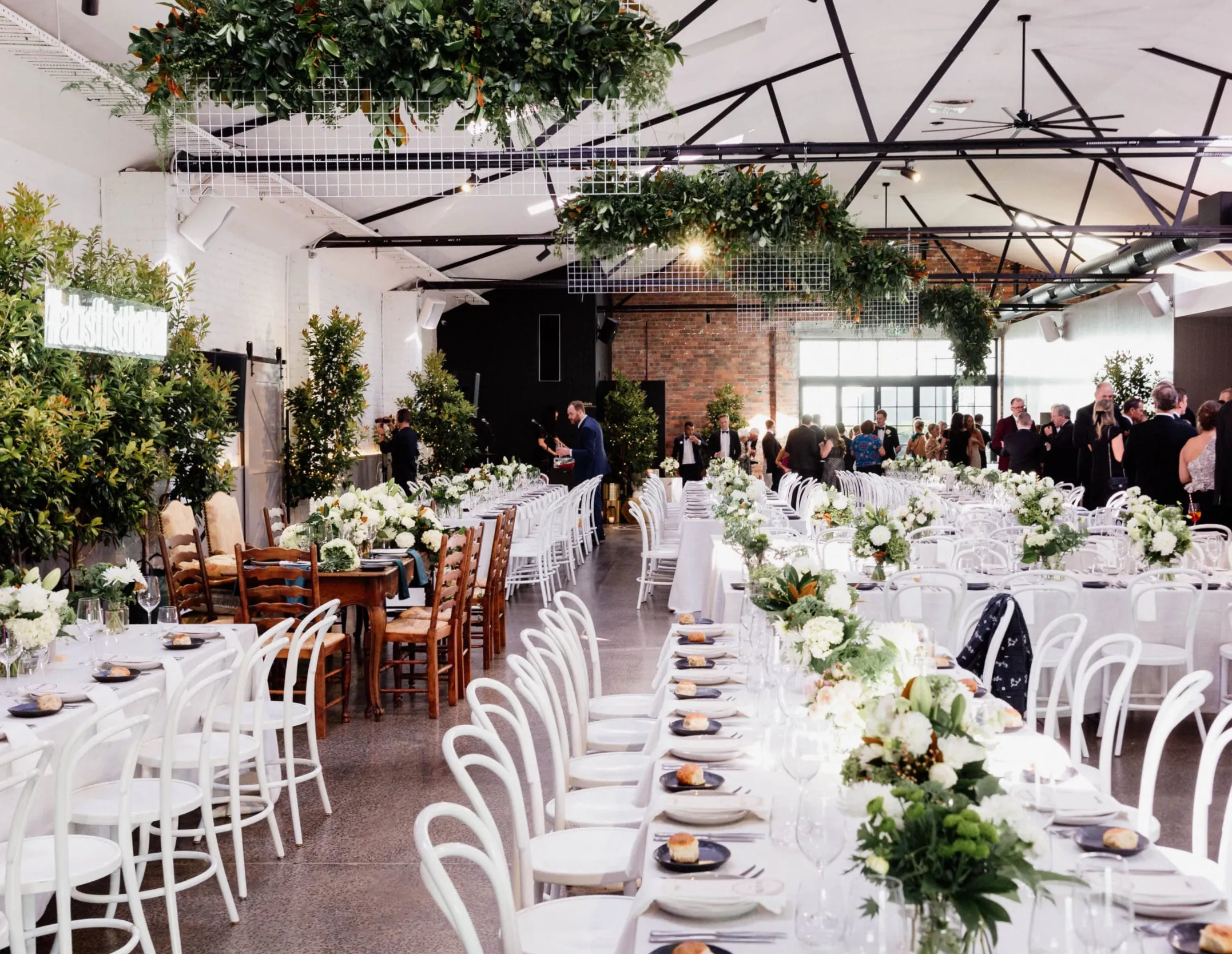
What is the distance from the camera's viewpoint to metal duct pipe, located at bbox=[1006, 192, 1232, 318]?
11.9 meters

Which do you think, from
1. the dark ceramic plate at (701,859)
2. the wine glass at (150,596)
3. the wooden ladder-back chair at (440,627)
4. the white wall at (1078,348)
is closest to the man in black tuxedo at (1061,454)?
the white wall at (1078,348)

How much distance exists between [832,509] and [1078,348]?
13.5 meters

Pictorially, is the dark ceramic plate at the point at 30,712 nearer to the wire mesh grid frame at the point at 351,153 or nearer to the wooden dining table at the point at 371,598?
the wooden dining table at the point at 371,598

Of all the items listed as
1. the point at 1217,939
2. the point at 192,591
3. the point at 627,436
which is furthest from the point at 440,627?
the point at 627,436

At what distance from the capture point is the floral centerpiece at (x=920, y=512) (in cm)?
771

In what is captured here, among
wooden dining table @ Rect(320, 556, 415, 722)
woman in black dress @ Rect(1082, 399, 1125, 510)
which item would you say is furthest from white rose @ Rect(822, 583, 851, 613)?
woman in black dress @ Rect(1082, 399, 1125, 510)

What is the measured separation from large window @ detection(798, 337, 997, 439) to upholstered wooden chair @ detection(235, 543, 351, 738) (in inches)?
704

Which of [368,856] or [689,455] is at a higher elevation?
[689,455]

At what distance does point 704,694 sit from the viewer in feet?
12.9

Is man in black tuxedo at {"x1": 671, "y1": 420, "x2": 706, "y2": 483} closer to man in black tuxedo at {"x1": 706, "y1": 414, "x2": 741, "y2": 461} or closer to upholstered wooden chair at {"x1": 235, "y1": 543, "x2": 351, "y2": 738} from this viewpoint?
man in black tuxedo at {"x1": 706, "y1": 414, "x2": 741, "y2": 461}

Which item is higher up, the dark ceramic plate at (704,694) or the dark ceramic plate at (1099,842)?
the dark ceramic plate at (704,694)

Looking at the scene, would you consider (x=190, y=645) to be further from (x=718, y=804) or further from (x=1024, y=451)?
(x=1024, y=451)

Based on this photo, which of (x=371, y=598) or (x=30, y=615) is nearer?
(x=30, y=615)

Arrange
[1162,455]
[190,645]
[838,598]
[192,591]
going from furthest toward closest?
[1162,455] < [192,591] < [190,645] < [838,598]
